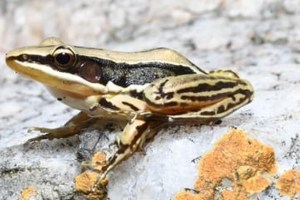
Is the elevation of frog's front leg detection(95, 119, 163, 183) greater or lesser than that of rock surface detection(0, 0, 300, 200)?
greater

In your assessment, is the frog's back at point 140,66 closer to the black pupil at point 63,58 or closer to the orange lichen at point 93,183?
the black pupil at point 63,58

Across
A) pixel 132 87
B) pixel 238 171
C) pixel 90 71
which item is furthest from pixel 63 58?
pixel 238 171

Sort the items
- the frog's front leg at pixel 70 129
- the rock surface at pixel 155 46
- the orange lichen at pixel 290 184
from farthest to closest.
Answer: the frog's front leg at pixel 70 129, the rock surface at pixel 155 46, the orange lichen at pixel 290 184

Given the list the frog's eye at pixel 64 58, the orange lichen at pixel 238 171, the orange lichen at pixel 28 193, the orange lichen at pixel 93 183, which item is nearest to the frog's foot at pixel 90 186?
the orange lichen at pixel 93 183

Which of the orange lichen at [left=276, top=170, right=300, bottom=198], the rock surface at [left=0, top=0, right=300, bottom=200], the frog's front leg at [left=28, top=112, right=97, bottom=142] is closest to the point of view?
the orange lichen at [left=276, top=170, right=300, bottom=198]

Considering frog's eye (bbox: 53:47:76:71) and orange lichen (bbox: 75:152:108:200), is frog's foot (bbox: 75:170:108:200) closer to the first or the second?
orange lichen (bbox: 75:152:108:200)

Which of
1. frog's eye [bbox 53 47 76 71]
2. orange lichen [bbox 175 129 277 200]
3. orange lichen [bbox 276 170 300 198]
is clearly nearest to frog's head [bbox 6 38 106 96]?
frog's eye [bbox 53 47 76 71]

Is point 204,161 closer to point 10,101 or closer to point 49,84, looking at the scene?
point 49,84

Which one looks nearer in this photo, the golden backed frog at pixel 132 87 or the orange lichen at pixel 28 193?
the golden backed frog at pixel 132 87
